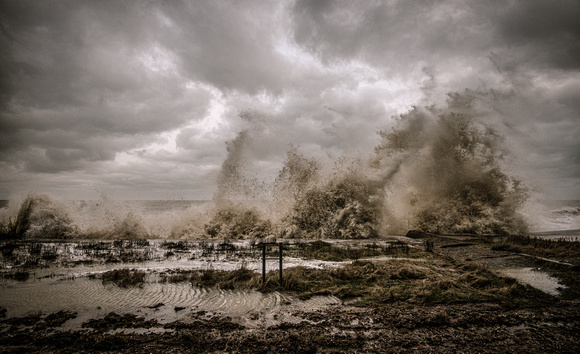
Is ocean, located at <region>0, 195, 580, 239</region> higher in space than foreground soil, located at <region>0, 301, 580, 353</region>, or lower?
higher

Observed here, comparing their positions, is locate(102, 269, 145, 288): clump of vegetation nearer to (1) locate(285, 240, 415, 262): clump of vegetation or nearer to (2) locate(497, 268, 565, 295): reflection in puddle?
(1) locate(285, 240, 415, 262): clump of vegetation

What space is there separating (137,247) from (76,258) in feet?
13.2

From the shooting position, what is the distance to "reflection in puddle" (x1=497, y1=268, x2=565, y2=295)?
855cm

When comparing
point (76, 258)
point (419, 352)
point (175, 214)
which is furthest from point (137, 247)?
point (419, 352)

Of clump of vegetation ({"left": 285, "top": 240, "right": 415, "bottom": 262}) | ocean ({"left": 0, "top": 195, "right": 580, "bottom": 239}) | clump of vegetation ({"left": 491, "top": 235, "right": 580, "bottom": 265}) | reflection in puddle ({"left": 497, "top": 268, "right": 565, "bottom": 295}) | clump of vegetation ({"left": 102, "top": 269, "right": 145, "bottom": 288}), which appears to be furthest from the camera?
A: ocean ({"left": 0, "top": 195, "right": 580, "bottom": 239})

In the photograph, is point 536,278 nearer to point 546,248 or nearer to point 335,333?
point 546,248

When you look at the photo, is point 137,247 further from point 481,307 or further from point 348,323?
point 481,307

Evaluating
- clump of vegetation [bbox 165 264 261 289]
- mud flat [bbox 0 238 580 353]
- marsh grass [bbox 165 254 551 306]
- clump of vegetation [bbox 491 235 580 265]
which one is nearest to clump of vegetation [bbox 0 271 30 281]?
mud flat [bbox 0 238 580 353]

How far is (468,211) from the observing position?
90.6 feet

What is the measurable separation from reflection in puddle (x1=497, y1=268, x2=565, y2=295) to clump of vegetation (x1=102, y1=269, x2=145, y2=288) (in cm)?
1339

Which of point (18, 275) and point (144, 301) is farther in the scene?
point (18, 275)

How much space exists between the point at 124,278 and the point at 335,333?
8.59 meters

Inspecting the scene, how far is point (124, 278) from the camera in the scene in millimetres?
10422

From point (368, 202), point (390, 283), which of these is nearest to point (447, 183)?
point (368, 202)
